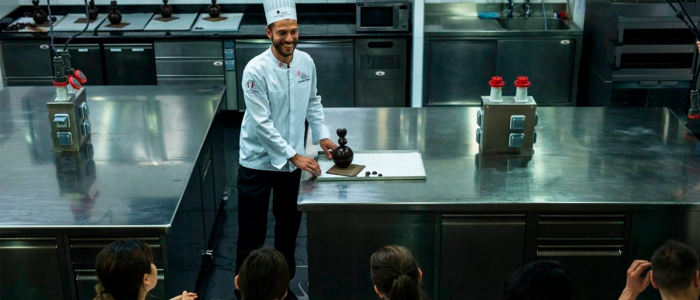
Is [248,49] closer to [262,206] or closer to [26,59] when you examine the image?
[26,59]

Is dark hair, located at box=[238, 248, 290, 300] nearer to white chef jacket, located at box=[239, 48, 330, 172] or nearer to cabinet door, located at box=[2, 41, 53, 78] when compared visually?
white chef jacket, located at box=[239, 48, 330, 172]

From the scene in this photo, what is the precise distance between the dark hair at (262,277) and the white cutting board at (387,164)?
957mm

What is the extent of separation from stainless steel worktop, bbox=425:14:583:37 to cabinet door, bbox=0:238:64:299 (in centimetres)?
378

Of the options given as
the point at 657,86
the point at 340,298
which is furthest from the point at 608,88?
the point at 340,298

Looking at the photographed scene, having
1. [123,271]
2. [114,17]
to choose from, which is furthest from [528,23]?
[123,271]

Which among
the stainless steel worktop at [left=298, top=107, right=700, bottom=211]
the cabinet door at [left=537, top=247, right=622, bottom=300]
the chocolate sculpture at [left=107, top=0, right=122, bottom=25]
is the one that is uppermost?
the chocolate sculpture at [left=107, top=0, right=122, bottom=25]

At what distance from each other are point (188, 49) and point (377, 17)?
1534 mm

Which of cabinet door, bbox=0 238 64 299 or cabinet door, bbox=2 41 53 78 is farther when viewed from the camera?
cabinet door, bbox=2 41 53 78

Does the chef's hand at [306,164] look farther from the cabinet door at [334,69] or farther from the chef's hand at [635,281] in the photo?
the cabinet door at [334,69]

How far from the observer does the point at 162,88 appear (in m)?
4.89

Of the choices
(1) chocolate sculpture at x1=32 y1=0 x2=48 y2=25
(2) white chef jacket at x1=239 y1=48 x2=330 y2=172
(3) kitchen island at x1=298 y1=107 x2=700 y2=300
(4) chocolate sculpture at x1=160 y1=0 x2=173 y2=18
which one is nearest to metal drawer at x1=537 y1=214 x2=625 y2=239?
(3) kitchen island at x1=298 y1=107 x2=700 y2=300

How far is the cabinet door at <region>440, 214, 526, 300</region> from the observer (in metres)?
3.28

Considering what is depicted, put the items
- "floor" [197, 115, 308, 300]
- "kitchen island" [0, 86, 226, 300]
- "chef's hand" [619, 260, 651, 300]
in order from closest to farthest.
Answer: "chef's hand" [619, 260, 651, 300]
"kitchen island" [0, 86, 226, 300]
"floor" [197, 115, 308, 300]

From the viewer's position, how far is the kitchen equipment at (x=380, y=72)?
6379 millimetres
